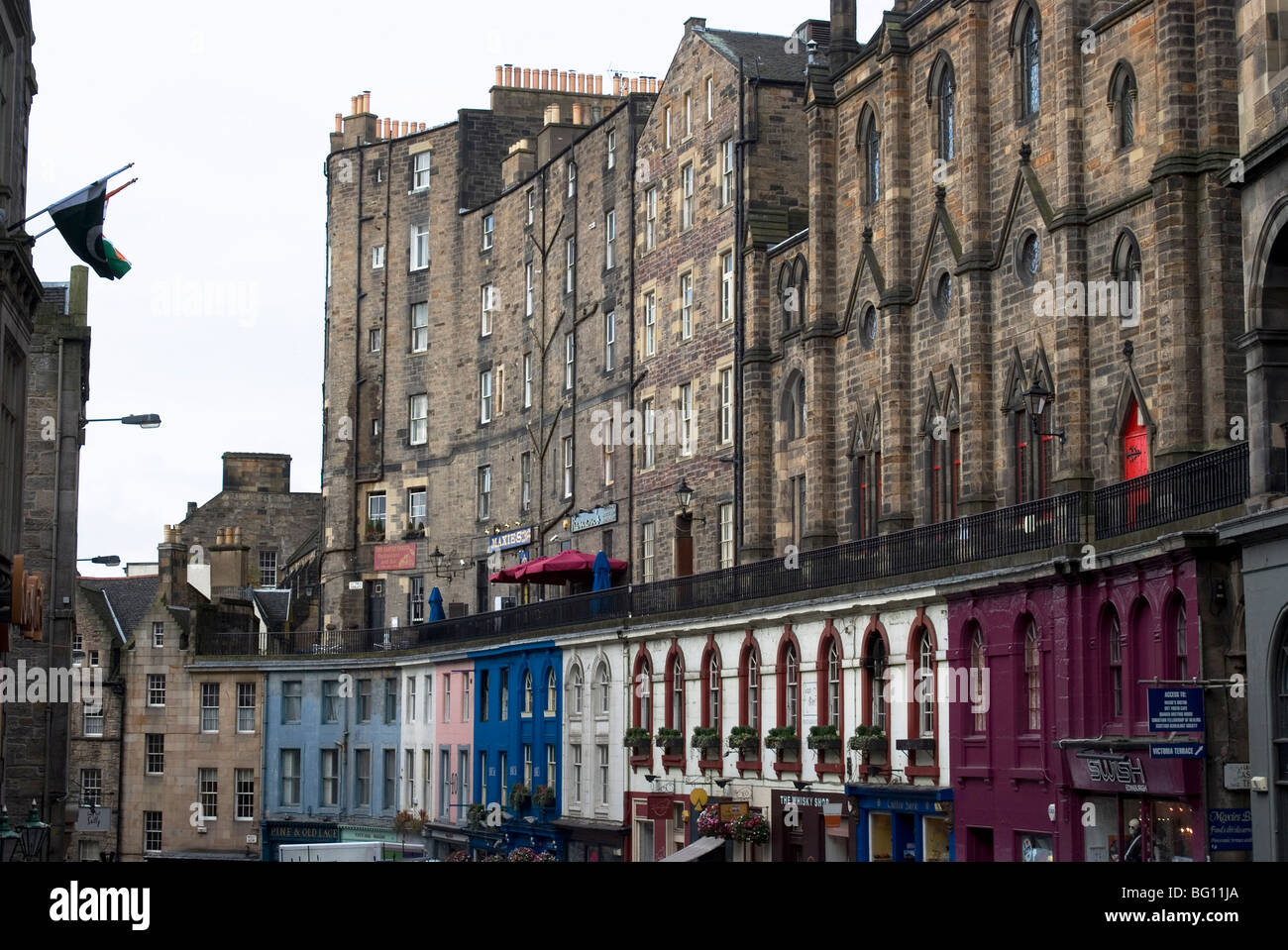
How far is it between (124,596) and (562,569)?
29.8 m

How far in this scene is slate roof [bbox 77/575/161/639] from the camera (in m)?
77.9

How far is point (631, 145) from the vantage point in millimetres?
60938

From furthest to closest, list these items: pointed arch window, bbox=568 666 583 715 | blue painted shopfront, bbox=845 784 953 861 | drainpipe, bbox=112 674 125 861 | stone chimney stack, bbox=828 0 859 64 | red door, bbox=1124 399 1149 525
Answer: drainpipe, bbox=112 674 125 861, pointed arch window, bbox=568 666 583 715, stone chimney stack, bbox=828 0 859 64, blue painted shopfront, bbox=845 784 953 861, red door, bbox=1124 399 1149 525

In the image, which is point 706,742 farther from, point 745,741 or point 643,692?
point 643,692

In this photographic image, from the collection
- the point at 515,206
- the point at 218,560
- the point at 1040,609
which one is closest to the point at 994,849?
the point at 1040,609

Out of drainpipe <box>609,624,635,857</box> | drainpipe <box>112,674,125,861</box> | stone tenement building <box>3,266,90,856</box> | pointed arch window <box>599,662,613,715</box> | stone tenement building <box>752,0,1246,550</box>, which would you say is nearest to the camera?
stone tenement building <box>752,0,1246,550</box>

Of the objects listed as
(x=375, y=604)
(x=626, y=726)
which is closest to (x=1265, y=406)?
(x=626, y=726)

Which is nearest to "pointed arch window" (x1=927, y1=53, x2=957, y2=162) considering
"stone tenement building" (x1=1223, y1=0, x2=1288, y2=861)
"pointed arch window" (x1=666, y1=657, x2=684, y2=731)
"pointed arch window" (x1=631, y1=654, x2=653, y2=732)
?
"pointed arch window" (x1=666, y1=657, x2=684, y2=731)

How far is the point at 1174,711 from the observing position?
2681 centimetres

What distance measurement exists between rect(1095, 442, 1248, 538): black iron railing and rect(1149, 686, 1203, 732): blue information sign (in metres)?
2.69

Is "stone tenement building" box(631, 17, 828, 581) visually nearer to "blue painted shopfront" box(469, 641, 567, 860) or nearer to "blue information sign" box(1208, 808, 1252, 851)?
"blue painted shopfront" box(469, 641, 567, 860)

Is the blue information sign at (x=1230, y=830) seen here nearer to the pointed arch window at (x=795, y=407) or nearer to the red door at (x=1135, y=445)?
the red door at (x=1135, y=445)
